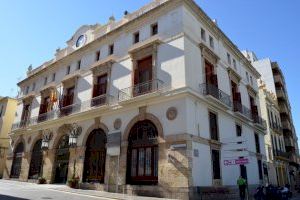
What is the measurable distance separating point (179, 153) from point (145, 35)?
29.5 ft

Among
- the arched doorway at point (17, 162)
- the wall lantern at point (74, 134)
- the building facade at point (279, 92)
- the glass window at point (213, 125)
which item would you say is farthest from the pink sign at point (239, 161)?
the building facade at point (279, 92)

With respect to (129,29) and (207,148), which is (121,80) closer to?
(129,29)

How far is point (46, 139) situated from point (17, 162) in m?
6.61

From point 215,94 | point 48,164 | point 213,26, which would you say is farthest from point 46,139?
point 213,26

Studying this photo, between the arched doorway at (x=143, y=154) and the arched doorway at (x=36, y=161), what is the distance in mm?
11067

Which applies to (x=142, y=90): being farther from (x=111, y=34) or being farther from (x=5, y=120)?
(x=5, y=120)

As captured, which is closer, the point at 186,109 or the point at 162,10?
the point at 186,109

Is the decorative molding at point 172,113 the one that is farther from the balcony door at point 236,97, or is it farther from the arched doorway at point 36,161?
the arched doorway at point 36,161

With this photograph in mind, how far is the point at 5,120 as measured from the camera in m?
34.6

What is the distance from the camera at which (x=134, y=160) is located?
16.3 m

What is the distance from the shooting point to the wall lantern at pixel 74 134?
19.8 meters

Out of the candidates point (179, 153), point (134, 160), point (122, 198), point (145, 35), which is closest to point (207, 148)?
point (179, 153)

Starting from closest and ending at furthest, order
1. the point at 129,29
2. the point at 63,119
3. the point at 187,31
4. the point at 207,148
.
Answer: the point at 207,148, the point at 187,31, the point at 129,29, the point at 63,119

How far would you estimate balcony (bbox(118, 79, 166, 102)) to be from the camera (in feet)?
52.6
